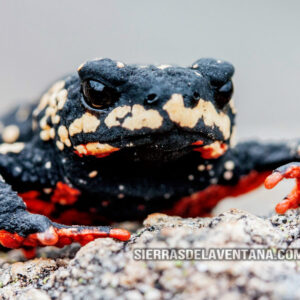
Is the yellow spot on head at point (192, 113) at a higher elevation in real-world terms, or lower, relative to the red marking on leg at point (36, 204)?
higher

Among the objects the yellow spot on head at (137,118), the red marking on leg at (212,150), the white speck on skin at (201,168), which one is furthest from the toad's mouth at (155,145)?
the white speck on skin at (201,168)

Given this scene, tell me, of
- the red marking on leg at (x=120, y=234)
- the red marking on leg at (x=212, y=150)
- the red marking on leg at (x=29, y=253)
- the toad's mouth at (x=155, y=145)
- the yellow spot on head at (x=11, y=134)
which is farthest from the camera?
the yellow spot on head at (x=11, y=134)

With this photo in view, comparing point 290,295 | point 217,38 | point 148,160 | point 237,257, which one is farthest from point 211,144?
point 217,38

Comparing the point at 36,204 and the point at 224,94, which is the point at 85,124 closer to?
the point at 224,94

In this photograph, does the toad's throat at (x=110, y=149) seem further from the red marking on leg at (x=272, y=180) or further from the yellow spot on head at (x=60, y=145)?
the red marking on leg at (x=272, y=180)

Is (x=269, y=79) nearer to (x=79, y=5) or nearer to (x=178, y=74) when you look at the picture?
(x=79, y=5)

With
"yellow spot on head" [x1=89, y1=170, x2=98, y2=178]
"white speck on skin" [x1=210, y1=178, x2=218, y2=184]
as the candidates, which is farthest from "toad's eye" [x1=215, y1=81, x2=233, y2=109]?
"yellow spot on head" [x1=89, y1=170, x2=98, y2=178]

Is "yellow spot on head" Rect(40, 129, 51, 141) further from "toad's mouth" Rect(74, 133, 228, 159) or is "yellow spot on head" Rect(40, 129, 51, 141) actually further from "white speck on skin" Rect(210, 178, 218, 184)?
"white speck on skin" Rect(210, 178, 218, 184)

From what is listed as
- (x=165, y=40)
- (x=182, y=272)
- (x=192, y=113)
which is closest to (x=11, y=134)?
Result: (x=192, y=113)
